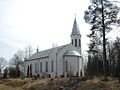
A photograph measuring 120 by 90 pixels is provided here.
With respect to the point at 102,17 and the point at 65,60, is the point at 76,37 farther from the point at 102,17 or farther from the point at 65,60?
the point at 102,17

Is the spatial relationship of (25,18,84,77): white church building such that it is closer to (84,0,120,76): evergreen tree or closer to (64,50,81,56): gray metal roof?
(64,50,81,56): gray metal roof

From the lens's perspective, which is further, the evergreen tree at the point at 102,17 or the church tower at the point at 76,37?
the church tower at the point at 76,37

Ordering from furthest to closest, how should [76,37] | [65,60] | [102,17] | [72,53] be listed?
A: [76,37], [65,60], [72,53], [102,17]

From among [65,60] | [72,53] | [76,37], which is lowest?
[65,60]

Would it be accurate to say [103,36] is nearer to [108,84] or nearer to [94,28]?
[94,28]

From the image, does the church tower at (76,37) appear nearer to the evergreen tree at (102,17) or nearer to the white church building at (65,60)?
the white church building at (65,60)

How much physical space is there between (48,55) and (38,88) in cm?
3968

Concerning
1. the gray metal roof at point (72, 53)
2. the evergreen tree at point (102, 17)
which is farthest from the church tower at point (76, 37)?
the evergreen tree at point (102, 17)

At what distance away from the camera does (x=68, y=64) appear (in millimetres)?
62469

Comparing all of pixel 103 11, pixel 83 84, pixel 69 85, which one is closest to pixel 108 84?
pixel 83 84

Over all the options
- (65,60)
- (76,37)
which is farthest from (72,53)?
(76,37)

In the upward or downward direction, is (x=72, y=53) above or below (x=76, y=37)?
below

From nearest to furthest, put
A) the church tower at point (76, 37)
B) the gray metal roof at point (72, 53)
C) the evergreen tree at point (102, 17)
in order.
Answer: the evergreen tree at point (102, 17), the gray metal roof at point (72, 53), the church tower at point (76, 37)

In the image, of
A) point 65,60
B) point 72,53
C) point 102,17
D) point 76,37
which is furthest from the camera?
A: point 76,37
